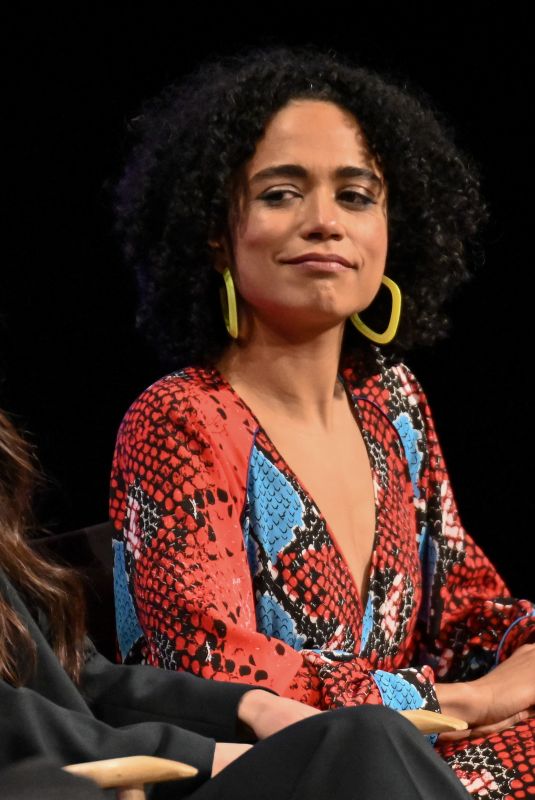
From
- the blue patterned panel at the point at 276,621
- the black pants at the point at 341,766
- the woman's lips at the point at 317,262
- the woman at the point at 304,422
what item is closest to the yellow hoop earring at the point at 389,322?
the woman at the point at 304,422

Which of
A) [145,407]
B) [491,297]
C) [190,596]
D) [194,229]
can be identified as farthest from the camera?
[491,297]

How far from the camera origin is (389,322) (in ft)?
7.92

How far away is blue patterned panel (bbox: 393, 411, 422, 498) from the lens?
7.84 feet

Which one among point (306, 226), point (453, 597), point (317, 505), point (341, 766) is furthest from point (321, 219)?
point (341, 766)

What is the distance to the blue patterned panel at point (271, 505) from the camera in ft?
6.88

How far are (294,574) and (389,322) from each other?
511mm

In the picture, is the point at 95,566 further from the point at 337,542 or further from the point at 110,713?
the point at 110,713

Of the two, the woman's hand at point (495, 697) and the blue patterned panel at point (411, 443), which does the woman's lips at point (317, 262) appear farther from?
the woman's hand at point (495, 697)

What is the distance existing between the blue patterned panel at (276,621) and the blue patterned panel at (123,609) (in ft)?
0.58

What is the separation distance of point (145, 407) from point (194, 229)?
305mm

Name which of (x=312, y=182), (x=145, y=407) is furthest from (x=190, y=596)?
(x=312, y=182)

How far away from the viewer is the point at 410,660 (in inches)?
92.0

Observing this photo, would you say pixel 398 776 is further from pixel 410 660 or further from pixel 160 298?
pixel 160 298

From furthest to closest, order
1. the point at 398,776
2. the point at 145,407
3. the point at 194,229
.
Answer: the point at 194,229
the point at 145,407
the point at 398,776
